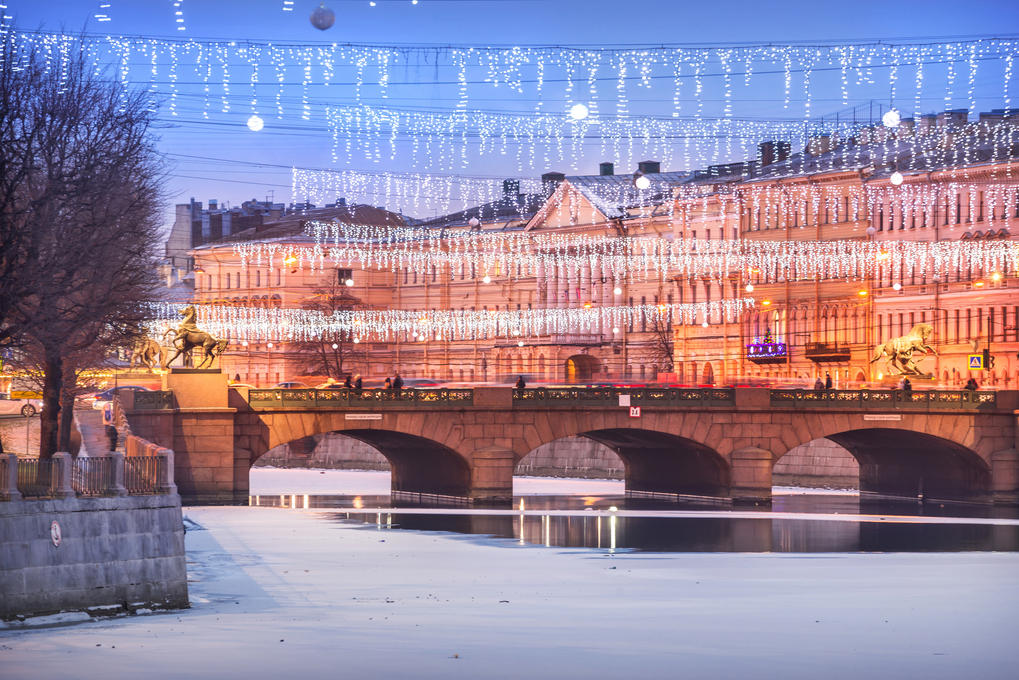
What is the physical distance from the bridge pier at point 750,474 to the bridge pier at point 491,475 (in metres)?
9.77

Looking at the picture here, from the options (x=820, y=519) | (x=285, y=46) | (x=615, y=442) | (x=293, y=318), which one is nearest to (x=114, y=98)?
(x=285, y=46)

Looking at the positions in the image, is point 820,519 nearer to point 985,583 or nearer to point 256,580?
point 985,583

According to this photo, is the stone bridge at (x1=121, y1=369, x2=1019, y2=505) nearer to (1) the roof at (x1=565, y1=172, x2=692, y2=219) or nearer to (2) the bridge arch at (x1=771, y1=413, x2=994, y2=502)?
(2) the bridge arch at (x1=771, y1=413, x2=994, y2=502)

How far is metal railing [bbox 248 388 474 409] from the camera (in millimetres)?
69125

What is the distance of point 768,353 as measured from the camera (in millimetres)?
100875

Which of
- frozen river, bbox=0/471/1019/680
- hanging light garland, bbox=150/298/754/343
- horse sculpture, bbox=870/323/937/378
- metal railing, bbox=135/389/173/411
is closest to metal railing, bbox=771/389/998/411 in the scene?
horse sculpture, bbox=870/323/937/378

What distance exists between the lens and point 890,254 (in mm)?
92938

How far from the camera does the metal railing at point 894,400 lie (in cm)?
7225

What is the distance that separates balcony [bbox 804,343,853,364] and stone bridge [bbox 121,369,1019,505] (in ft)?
64.2

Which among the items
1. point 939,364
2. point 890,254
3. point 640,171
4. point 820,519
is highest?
point 640,171

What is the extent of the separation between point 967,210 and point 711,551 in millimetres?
42815

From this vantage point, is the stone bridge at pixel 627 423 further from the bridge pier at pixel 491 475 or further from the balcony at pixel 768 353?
the balcony at pixel 768 353

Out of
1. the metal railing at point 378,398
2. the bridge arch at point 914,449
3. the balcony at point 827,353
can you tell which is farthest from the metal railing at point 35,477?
the balcony at point 827,353

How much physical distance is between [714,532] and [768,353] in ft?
146
